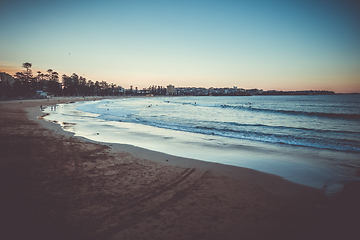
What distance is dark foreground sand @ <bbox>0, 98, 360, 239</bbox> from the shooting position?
3.36 metres

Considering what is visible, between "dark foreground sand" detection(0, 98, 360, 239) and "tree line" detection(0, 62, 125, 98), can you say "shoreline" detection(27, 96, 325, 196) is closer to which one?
"dark foreground sand" detection(0, 98, 360, 239)

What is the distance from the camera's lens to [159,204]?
4.22 meters

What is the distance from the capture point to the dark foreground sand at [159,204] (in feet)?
11.0

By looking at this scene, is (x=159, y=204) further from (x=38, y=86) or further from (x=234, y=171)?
(x=38, y=86)

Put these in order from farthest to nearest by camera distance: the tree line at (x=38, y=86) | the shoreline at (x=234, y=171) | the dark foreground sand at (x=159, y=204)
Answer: the tree line at (x=38, y=86)
the shoreline at (x=234, y=171)
the dark foreground sand at (x=159, y=204)

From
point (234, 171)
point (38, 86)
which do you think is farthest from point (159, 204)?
point (38, 86)

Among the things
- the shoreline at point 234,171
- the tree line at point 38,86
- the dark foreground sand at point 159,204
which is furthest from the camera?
the tree line at point 38,86

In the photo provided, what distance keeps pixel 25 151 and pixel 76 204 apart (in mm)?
6003

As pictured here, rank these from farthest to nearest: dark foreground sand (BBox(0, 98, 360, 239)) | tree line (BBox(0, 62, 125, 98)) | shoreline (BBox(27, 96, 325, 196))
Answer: tree line (BBox(0, 62, 125, 98)) < shoreline (BBox(27, 96, 325, 196)) < dark foreground sand (BBox(0, 98, 360, 239))

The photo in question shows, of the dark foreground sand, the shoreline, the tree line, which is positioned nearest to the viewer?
the dark foreground sand

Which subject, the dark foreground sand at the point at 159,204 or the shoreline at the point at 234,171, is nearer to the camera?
the dark foreground sand at the point at 159,204

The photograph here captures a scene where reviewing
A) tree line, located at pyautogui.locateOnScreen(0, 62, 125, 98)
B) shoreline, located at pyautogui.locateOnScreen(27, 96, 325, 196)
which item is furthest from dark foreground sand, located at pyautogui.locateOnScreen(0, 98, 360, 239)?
tree line, located at pyautogui.locateOnScreen(0, 62, 125, 98)

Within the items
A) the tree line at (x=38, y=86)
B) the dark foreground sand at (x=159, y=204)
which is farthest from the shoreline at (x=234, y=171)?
the tree line at (x=38, y=86)

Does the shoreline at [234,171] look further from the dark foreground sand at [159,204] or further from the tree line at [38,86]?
the tree line at [38,86]
